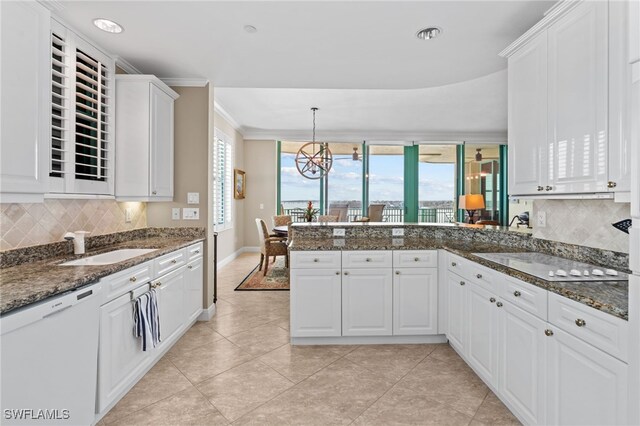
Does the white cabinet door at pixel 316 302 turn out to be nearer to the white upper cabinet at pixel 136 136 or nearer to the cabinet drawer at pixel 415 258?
the cabinet drawer at pixel 415 258

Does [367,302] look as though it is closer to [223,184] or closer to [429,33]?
[429,33]

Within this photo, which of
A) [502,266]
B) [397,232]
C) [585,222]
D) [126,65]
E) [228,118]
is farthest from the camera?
[228,118]

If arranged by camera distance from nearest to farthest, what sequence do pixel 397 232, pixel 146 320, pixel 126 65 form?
pixel 146 320 → pixel 126 65 → pixel 397 232

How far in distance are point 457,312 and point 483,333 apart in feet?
1.28

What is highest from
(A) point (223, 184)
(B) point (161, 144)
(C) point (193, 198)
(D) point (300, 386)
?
(B) point (161, 144)

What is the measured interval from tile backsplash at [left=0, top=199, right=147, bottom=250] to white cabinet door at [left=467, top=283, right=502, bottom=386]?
10.0 feet

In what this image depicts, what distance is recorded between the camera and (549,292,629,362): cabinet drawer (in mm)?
1184

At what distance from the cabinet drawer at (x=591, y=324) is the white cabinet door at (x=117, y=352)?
2.39 metres

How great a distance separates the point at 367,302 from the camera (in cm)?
275

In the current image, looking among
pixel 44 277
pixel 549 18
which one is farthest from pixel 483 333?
pixel 44 277

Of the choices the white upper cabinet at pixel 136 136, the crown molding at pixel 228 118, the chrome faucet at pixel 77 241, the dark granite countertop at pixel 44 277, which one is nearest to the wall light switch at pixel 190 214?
the white upper cabinet at pixel 136 136

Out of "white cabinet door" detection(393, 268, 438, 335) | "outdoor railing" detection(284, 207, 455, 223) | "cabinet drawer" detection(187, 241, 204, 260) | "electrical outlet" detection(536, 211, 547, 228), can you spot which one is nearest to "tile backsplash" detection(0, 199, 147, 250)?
"cabinet drawer" detection(187, 241, 204, 260)

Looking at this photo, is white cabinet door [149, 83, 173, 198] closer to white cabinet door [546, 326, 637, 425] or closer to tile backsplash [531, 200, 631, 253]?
white cabinet door [546, 326, 637, 425]

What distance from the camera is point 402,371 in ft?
7.78
